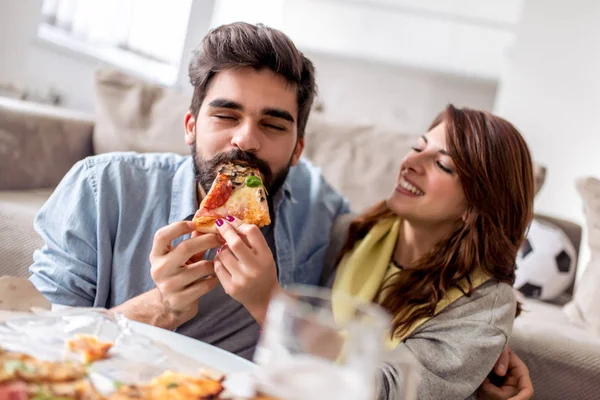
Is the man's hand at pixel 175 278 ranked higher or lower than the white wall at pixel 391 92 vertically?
lower

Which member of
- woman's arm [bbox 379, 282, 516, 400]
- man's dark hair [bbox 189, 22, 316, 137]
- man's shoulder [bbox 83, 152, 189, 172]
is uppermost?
man's dark hair [bbox 189, 22, 316, 137]

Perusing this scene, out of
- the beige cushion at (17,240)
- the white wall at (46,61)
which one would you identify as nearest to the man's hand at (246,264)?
the beige cushion at (17,240)

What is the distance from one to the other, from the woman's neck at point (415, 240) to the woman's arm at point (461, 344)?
244mm

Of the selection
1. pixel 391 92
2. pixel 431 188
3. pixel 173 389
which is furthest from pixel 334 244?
pixel 391 92

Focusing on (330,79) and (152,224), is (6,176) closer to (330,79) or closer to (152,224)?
(152,224)

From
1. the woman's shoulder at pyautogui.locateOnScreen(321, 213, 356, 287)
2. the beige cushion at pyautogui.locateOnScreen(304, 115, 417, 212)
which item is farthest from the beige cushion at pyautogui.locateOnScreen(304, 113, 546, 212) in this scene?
the woman's shoulder at pyautogui.locateOnScreen(321, 213, 356, 287)

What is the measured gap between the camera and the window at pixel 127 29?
11.6 ft

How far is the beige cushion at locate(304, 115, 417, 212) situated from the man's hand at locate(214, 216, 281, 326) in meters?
1.14

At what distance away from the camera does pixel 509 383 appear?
1354 millimetres

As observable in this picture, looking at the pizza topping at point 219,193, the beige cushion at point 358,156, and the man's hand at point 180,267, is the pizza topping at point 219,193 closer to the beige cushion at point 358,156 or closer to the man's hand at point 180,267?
the man's hand at point 180,267

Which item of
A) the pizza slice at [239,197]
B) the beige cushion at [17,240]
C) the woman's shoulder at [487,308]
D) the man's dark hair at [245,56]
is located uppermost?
the man's dark hair at [245,56]

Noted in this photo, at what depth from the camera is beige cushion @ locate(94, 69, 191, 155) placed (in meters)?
2.19

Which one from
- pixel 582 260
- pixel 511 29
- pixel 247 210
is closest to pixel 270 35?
pixel 247 210

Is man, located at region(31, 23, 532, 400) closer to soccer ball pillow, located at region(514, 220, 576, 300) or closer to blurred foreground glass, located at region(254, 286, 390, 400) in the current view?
blurred foreground glass, located at region(254, 286, 390, 400)
